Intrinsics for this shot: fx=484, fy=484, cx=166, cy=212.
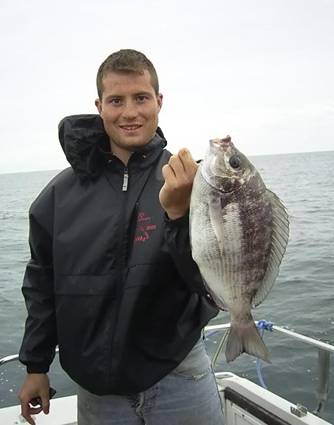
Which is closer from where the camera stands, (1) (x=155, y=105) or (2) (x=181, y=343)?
(2) (x=181, y=343)

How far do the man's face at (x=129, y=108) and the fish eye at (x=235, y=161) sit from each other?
67cm

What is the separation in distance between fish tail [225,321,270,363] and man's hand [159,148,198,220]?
613 mm

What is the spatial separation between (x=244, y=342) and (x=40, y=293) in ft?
4.19

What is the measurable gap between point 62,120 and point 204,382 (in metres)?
1.69

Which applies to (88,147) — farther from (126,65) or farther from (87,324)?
(87,324)

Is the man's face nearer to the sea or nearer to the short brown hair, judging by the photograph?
the short brown hair

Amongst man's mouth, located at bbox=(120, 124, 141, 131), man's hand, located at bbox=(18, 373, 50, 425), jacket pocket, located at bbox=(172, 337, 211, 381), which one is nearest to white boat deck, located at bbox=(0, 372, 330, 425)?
man's hand, located at bbox=(18, 373, 50, 425)

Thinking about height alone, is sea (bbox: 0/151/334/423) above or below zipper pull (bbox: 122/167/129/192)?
below

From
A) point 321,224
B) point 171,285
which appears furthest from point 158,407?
point 321,224

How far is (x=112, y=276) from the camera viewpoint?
247cm

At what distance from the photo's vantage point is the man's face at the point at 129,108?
8.37 ft

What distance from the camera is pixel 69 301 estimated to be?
2.56m

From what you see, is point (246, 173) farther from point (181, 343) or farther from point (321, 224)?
point (321, 224)

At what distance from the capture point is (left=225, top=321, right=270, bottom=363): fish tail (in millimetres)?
2098
